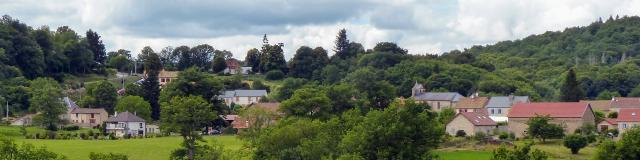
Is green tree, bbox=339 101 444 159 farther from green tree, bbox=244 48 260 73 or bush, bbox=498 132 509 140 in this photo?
green tree, bbox=244 48 260 73

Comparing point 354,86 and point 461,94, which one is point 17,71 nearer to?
point 354,86

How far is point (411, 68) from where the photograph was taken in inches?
4702

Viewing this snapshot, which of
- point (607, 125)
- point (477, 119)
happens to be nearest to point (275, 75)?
point (477, 119)

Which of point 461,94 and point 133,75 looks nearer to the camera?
point 461,94

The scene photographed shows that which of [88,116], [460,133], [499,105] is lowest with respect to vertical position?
[460,133]

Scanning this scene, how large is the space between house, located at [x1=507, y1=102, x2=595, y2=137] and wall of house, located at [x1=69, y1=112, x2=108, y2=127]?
39323 millimetres

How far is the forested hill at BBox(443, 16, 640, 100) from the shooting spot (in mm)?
127625

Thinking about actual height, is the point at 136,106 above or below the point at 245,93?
below

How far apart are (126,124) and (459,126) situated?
30.4m

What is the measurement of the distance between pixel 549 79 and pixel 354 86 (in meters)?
65.2

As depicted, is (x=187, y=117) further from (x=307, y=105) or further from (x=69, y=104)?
(x=69, y=104)

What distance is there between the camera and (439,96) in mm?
107625

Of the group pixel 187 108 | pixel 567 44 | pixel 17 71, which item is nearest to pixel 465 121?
pixel 187 108

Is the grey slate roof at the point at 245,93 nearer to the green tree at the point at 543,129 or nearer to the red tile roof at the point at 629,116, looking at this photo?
the red tile roof at the point at 629,116
